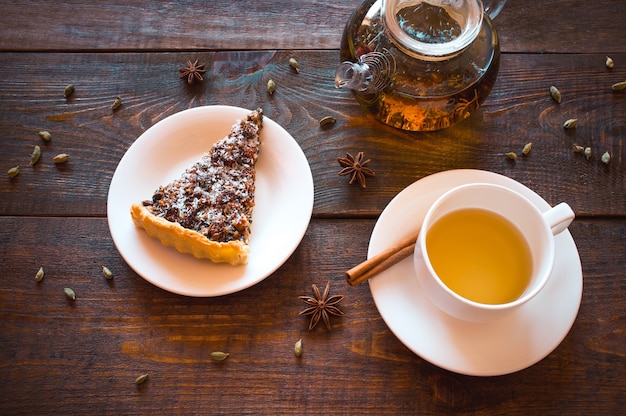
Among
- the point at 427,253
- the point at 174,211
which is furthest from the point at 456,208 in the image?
the point at 174,211

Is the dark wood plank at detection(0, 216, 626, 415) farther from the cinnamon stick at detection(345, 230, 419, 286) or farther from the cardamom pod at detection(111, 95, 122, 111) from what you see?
the cardamom pod at detection(111, 95, 122, 111)

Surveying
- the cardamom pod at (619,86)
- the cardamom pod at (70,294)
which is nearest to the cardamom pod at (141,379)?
the cardamom pod at (70,294)

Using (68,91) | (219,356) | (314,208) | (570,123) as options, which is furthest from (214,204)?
(570,123)

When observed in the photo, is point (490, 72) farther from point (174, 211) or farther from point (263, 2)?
point (174, 211)

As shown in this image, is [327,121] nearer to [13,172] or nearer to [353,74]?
[353,74]

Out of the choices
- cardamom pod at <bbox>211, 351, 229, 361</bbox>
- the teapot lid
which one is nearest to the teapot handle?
the teapot lid
